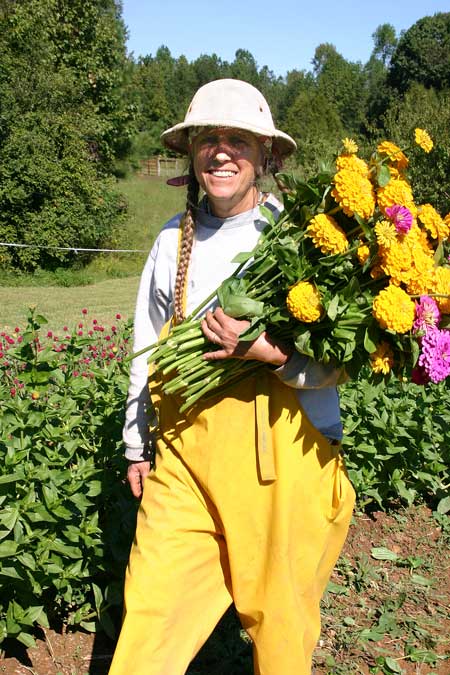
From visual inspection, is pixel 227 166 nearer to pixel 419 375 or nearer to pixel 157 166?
pixel 419 375

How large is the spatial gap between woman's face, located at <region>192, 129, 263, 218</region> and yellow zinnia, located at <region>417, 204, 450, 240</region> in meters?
0.53

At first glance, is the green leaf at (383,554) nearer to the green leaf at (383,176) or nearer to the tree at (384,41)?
the green leaf at (383,176)

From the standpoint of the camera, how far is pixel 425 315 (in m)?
1.95

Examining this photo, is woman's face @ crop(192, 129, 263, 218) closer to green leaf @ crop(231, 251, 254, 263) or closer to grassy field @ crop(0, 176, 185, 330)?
green leaf @ crop(231, 251, 254, 263)

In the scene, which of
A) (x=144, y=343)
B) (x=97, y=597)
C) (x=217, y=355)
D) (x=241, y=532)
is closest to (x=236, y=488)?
(x=241, y=532)

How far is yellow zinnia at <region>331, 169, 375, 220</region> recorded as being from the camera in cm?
192

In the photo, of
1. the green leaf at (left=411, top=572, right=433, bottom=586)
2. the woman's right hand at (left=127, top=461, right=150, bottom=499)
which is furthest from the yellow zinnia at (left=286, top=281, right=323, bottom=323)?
the green leaf at (left=411, top=572, right=433, bottom=586)

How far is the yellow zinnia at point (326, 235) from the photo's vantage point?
6.31ft

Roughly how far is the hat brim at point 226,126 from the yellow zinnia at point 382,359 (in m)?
0.72

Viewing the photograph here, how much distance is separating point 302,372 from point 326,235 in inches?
15.1

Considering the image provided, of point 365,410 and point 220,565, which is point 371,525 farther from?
point 220,565

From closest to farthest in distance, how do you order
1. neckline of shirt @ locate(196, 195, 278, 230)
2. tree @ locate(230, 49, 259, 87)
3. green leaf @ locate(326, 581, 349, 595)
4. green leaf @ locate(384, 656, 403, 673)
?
1. neckline of shirt @ locate(196, 195, 278, 230)
2. green leaf @ locate(384, 656, 403, 673)
3. green leaf @ locate(326, 581, 349, 595)
4. tree @ locate(230, 49, 259, 87)

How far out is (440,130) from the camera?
22172 mm

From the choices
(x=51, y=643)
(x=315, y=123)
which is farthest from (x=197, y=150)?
(x=315, y=123)
